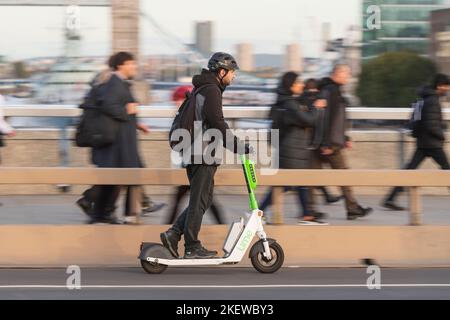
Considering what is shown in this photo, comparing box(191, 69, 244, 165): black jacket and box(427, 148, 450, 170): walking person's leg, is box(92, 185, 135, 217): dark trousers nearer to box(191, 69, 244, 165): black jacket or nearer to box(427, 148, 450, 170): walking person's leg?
box(191, 69, 244, 165): black jacket

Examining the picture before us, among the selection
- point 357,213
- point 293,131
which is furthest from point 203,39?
point 293,131

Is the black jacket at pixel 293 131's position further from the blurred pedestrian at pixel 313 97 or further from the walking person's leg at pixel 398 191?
the walking person's leg at pixel 398 191

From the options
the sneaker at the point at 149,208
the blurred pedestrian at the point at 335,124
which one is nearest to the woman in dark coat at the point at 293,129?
the blurred pedestrian at the point at 335,124

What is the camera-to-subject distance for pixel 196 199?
9.23 meters

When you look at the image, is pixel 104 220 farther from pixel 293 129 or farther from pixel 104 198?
pixel 293 129

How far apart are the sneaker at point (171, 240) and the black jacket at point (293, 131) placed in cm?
266

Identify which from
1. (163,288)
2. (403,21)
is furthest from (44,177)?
(403,21)

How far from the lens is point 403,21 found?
115 meters

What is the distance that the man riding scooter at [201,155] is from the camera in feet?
29.9

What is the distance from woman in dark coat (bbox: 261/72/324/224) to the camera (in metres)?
11.6

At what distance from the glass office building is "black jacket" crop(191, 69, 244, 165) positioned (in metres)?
100

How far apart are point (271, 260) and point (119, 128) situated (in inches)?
104

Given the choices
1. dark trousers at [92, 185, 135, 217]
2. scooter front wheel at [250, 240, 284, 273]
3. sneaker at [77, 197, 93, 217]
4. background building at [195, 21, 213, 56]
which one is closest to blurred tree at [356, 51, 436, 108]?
background building at [195, 21, 213, 56]

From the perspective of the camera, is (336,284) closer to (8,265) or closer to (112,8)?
(8,265)
